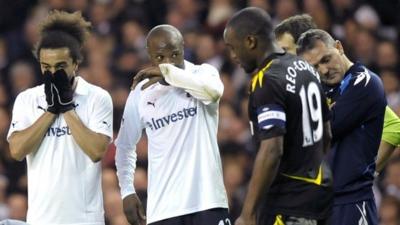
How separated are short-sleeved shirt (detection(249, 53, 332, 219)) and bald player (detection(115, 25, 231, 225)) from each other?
0.78 metres

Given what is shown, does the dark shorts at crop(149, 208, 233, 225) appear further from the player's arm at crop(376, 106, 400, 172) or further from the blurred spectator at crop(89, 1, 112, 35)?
the blurred spectator at crop(89, 1, 112, 35)

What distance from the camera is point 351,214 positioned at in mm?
6801

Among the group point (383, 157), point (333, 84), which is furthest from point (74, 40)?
point (383, 157)

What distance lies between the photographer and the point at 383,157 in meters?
7.47

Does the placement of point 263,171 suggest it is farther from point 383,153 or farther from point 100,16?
point 100,16

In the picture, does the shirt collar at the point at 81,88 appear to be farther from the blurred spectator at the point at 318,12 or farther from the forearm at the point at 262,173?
the blurred spectator at the point at 318,12

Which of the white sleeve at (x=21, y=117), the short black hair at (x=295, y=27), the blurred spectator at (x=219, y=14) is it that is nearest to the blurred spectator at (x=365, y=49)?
the blurred spectator at (x=219, y=14)

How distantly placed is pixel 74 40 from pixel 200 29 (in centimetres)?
514

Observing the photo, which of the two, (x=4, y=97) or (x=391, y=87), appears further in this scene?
(x=4, y=97)

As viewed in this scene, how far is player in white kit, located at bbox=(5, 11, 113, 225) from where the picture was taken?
6816 millimetres

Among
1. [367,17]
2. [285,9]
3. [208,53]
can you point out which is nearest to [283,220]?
[208,53]

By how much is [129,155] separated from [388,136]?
161 centimetres

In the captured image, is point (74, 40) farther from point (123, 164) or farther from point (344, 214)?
point (344, 214)

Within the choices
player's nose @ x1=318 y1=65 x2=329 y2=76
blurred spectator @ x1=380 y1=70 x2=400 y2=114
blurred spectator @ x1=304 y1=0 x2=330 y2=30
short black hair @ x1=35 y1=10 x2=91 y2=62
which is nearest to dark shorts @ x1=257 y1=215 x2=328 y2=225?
player's nose @ x1=318 y1=65 x2=329 y2=76
